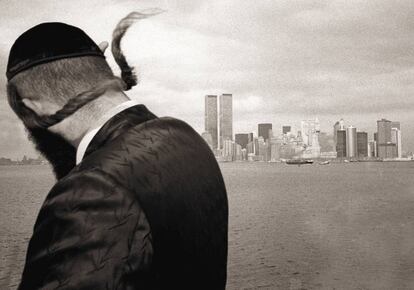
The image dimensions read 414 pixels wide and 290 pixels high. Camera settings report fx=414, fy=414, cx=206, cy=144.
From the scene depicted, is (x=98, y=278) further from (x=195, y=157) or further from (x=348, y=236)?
(x=348, y=236)

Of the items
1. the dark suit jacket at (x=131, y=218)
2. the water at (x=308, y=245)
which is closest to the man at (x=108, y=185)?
the dark suit jacket at (x=131, y=218)

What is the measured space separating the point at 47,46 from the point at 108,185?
2.21 feet

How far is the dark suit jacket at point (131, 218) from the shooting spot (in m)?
1.16

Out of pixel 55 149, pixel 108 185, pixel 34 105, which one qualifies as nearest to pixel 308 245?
pixel 55 149

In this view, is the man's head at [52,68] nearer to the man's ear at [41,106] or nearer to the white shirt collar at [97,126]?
the man's ear at [41,106]

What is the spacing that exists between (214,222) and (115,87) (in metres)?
0.63

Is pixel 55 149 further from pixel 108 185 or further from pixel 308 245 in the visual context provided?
pixel 308 245

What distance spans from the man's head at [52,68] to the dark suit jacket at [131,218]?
228mm

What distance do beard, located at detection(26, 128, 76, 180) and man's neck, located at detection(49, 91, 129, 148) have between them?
0.11m

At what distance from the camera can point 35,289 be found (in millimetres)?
1184

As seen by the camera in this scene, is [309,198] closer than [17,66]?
No

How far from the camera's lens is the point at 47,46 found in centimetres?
155

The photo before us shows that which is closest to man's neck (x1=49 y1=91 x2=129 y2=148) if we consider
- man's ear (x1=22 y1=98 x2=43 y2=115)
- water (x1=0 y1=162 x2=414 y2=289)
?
man's ear (x1=22 y1=98 x2=43 y2=115)

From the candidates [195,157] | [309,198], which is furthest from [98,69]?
[309,198]
